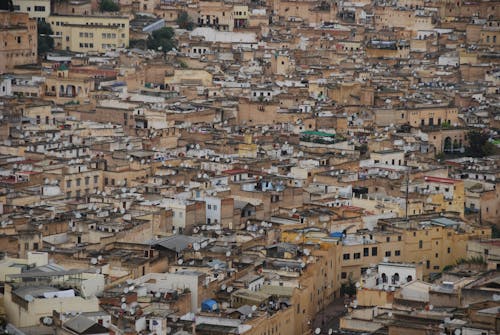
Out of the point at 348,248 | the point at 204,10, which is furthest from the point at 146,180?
the point at 204,10

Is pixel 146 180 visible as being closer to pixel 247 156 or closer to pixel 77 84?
pixel 247 156

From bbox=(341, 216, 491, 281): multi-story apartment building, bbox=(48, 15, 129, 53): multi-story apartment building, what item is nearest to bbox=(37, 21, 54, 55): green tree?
bbox=(48, 15, 129, 53): multi-story apartment building

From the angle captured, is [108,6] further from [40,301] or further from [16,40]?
[40,301]

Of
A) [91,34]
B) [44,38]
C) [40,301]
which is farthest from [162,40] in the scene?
[40,301]

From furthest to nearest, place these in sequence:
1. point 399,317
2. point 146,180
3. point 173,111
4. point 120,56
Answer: point 120,56 → point 173,111 → point 146,180 → point 399,317

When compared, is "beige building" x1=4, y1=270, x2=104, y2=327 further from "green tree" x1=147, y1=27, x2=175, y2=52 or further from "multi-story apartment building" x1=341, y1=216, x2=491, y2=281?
"green tree" x1=147, y1=27, x2=175, y2=52
